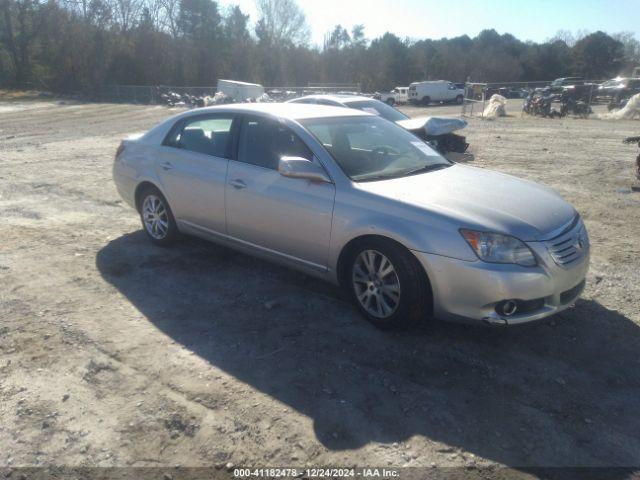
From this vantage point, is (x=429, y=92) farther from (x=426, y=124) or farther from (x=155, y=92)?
(x=426, y=124)

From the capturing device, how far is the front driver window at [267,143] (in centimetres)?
459

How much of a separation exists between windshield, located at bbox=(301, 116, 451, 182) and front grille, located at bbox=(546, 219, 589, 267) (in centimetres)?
132

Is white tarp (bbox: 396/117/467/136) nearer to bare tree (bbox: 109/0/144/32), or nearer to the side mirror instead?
the side mirror

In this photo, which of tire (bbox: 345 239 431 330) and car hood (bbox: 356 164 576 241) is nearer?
car hood (bbox: 356 164 576 241)

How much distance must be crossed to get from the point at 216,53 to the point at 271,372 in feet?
182

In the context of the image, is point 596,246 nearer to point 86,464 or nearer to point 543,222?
point 543,222

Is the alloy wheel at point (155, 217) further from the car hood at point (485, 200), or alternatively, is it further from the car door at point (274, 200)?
the car hood at point (485, 200)

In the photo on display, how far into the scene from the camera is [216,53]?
2135 inches

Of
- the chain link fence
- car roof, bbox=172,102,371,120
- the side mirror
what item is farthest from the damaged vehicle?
the chain link fence

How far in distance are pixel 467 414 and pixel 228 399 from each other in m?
1.44

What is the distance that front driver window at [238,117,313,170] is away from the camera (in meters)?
4.59

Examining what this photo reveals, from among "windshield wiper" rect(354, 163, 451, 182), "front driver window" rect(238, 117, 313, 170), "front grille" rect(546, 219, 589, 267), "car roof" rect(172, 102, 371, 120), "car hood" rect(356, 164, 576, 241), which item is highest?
"car roof" rect(172, 102, 371, 120)

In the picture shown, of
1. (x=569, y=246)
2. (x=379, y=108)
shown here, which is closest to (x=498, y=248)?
(x=569, y=246)

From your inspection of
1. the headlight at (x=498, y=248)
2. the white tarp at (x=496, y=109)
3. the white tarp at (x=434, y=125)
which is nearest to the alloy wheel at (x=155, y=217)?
the headlight at (x=498, y=248)
